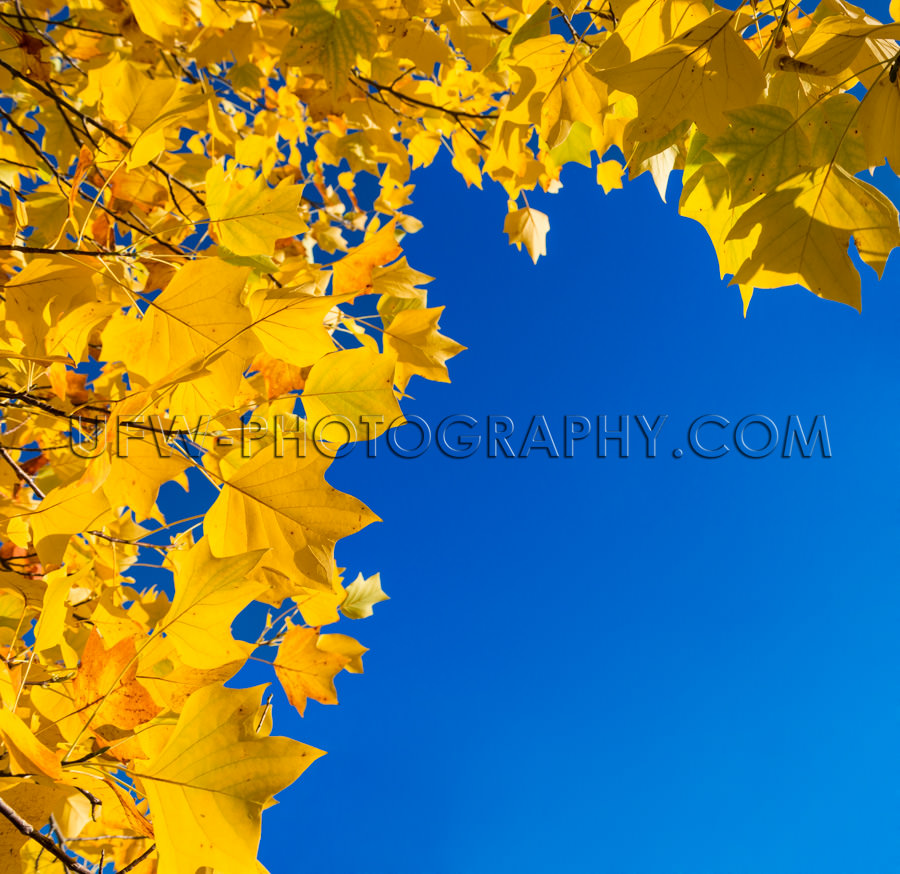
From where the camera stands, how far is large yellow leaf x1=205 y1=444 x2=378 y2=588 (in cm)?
51

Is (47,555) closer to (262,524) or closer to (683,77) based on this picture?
(262,524)

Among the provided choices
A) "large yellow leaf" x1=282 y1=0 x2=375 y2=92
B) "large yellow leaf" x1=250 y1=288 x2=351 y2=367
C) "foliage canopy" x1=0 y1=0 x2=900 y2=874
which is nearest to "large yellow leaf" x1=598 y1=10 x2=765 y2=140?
"foliage canopy" x1=0 y1=0 x2=900 y2=874

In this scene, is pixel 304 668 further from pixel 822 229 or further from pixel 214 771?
pixel 822 229

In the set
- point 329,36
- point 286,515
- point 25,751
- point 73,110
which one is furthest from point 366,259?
point 25,751

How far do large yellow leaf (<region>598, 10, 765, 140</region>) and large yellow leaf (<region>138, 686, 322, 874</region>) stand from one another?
1.63 ft

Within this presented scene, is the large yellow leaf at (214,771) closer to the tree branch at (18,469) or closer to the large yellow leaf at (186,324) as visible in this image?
the large yellow leaf at (186,324)

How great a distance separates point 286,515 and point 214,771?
0.20 meters

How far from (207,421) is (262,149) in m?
0.52

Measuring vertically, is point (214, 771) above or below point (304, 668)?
below

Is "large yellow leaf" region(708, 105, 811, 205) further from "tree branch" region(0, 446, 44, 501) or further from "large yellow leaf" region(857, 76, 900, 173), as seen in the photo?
"tree branch" region(0, 446, 44, 501)

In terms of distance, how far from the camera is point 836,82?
19.2 inches

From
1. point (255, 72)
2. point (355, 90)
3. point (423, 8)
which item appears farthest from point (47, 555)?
point (255, 72)

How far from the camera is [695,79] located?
1.46 feet

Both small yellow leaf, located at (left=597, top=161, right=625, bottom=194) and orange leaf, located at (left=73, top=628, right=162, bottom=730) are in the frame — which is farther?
small yellow leaf, located at (left=597, top=161, right=625, bottom=194)
